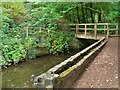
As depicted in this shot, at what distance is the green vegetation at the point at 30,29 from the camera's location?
13.3m

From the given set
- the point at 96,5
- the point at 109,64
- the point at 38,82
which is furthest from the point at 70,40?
the point at 38,82

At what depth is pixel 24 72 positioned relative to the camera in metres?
10.5

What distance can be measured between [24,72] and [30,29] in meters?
6.88

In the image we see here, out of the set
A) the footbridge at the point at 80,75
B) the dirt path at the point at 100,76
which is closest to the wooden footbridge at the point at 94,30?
the footbridge at the point at 80,75

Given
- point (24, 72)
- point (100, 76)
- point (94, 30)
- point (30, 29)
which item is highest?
point (30, 29)

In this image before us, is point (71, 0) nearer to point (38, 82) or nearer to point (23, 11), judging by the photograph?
point (23, 11)

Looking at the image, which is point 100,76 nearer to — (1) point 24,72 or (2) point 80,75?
(2) point 80,75

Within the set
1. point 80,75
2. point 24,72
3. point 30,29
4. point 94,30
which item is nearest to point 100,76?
point 80,75

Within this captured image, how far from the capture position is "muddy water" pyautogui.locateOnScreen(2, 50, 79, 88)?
879cm

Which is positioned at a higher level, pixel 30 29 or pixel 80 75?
pixel 30 29

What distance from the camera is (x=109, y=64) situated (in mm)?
8812

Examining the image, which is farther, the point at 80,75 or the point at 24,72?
the point at 24,72

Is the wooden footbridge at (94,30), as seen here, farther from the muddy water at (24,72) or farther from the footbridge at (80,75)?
the footbridge at (80,75)

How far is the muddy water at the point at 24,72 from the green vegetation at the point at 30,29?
0.86 metres
